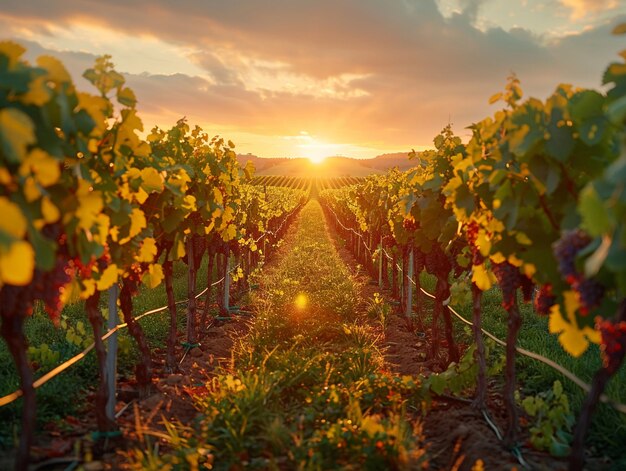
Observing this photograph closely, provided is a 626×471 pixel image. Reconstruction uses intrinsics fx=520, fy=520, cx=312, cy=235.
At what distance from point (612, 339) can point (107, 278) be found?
10.7 feet

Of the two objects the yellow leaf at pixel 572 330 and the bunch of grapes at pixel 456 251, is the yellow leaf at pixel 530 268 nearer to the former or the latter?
the yellow leaf at pixel 572 330

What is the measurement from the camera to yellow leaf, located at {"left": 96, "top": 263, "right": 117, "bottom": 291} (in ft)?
12.5

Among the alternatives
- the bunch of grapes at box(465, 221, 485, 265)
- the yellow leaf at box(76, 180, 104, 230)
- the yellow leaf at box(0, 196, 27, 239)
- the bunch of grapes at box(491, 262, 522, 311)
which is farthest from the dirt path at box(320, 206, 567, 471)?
the yellow leaf at box(0, 196, 27, 239)

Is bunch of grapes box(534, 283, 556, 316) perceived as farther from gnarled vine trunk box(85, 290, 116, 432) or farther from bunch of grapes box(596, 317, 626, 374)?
gnarled vine trunk box(85, 290, 116, 432)

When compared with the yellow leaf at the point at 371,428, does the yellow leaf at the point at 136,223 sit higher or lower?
higher

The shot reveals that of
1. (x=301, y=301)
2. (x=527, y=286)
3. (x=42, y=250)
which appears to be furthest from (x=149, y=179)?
(x=301, y=301)

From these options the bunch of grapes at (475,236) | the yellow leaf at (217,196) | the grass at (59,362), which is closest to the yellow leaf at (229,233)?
the yellow leaf at (217,196)

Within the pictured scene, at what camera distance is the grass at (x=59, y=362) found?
176 inches

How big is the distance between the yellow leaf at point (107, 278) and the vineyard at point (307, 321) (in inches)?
0.4

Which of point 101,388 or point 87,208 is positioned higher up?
point 87,208

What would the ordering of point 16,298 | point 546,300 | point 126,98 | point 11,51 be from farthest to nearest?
point 126,98
point 546,300
point 16,298
point 11,51

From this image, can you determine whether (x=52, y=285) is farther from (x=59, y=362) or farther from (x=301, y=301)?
(x=301, y=301)

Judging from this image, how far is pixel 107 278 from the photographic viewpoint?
3828mm

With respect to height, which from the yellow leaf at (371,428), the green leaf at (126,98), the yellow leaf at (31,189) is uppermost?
the green leaf at (126,98)
